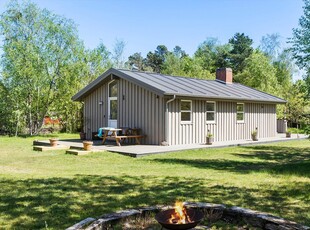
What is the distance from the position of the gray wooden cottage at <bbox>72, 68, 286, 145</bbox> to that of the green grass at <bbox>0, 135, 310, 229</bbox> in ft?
13.2

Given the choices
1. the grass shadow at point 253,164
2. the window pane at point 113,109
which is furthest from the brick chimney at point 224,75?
the grass shadow at point 253,164

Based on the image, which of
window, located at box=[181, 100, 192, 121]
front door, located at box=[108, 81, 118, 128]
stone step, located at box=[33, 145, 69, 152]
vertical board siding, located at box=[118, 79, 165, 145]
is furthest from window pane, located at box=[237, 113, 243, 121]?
stone step, located at box=[33, 145, 69, 152]

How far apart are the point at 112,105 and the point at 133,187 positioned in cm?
1018

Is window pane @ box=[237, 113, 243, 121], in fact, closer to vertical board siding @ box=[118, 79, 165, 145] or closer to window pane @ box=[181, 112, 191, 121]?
window pane @ box=[181, 112, 191, 121]

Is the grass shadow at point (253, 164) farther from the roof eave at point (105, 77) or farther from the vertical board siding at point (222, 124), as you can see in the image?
the roof eave at point (105, 77)

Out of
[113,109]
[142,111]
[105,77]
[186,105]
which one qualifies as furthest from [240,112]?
[105,77]

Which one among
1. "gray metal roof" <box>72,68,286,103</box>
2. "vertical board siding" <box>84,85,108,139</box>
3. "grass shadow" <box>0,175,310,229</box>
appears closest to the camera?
"grass shadow" <box>0,175,310,229</box>

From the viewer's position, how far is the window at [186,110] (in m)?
13.9

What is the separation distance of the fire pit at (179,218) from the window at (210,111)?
11.8m

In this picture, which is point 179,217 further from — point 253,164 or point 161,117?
point 161,117

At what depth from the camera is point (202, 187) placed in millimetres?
5816

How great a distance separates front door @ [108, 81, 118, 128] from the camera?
608 inches

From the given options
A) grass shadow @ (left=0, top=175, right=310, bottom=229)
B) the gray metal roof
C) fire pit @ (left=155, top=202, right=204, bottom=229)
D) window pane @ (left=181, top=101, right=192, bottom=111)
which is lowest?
grass shadow @ (left=0, top=175, right=310, bottom=229)

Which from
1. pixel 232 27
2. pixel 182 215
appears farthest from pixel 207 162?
pixel 232 27
